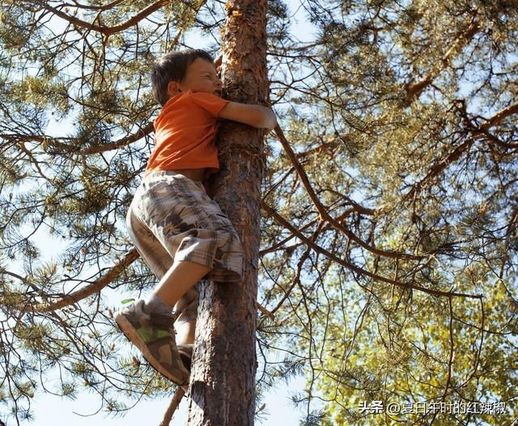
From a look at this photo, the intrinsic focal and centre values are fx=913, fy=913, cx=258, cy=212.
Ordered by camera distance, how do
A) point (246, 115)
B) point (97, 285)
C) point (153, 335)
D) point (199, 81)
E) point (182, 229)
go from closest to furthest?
point (153, 335) < point (182, 229) < point (246, 115) < point (199, 81) < point (97, 285)

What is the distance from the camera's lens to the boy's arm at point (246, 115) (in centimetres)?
263

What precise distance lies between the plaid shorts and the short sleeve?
8.8 inches

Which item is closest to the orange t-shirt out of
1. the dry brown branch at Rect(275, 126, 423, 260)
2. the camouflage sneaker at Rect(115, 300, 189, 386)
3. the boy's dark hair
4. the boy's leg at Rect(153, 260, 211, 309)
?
the boy's dark hair

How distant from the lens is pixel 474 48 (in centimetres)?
555

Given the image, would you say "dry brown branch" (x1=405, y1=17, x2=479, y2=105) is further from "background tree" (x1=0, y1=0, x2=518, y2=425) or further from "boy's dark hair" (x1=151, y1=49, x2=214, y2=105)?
"boy's dark hair" (x1=151, y1=49, x2=214, y2=105)

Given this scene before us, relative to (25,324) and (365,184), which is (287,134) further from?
(25,324)

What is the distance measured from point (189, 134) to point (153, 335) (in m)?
0.64

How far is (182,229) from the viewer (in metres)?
2.41

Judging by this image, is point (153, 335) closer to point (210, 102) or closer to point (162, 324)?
point (162, 324)

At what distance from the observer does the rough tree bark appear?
6.98 ft

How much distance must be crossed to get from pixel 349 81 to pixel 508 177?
1.37m

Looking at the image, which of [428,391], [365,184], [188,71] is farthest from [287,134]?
[428,391]

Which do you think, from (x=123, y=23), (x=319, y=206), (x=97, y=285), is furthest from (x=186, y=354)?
(x=123, y=23)

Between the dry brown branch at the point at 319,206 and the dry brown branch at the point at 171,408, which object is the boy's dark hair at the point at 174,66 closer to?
the dry brown branch at the point at 319,206
